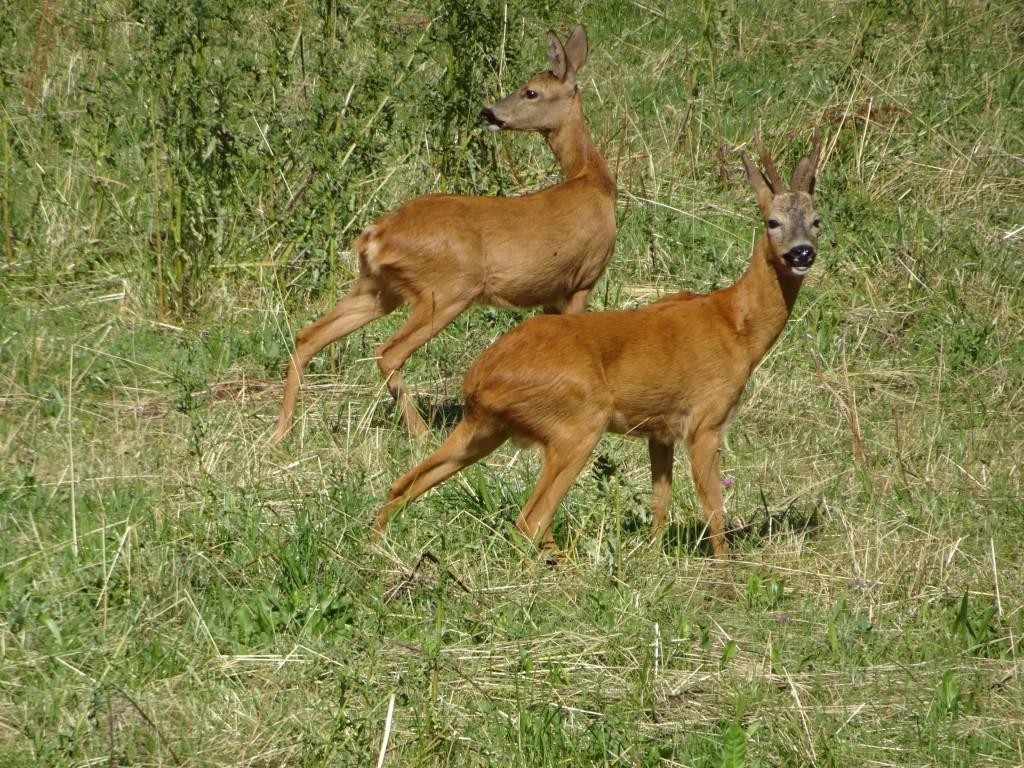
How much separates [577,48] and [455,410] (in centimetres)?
241

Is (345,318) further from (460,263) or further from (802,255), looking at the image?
(802,255)

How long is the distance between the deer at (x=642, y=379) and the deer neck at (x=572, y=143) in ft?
6.48

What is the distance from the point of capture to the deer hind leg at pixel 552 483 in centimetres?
543

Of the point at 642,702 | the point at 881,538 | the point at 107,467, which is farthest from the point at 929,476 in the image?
the point at 107,467

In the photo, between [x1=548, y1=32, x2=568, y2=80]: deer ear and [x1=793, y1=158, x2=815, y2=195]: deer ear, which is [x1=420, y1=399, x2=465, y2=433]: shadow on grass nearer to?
[x1=793, y1=158, x2=815, y2=195]: deer ear

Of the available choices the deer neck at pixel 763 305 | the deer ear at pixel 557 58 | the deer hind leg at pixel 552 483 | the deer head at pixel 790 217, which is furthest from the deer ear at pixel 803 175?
the deer ear at pixel 557 58

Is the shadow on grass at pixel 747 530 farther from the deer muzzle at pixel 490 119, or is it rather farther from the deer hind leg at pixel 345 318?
the deer muzzle at pixel 490 119

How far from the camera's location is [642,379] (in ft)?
18.5

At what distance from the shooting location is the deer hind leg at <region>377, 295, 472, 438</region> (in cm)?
681

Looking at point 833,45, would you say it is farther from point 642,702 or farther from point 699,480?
point 642,702

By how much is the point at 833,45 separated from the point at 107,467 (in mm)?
6431

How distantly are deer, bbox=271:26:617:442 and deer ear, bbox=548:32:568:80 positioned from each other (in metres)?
0.75

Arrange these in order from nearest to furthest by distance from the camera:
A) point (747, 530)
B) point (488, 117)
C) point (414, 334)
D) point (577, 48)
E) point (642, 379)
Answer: point (642, 379) < point (747, 530) < point (414, 334) < point (488, 117) < point (577, 48)

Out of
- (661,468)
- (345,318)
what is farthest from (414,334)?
(661,468)
